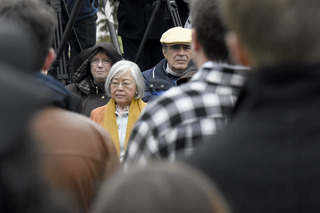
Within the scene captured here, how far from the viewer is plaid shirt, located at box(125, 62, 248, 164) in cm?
201

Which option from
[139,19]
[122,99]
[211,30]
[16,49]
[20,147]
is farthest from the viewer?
[139,19]

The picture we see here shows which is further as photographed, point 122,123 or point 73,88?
point 73,88

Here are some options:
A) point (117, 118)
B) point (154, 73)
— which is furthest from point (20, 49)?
point (154, 73)

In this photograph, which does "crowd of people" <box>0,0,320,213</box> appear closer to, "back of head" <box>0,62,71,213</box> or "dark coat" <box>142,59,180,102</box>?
"back of head" <box>0,62,71,213</box>

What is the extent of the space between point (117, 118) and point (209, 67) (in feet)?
9.13

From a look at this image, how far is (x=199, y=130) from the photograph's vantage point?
2.02 metres

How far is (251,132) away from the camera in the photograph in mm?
1493

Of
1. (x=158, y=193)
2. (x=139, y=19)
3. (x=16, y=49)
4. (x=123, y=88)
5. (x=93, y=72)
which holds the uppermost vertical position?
(x=139, y=19)

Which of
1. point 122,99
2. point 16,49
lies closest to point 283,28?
point 16,49

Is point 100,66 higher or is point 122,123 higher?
point 100,66

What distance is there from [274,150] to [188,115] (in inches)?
23.6

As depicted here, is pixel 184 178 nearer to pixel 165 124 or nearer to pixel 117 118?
pixel 165 124

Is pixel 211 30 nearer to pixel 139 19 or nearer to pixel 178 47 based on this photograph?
pixel 178 47

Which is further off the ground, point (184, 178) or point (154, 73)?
point (154, 73)
